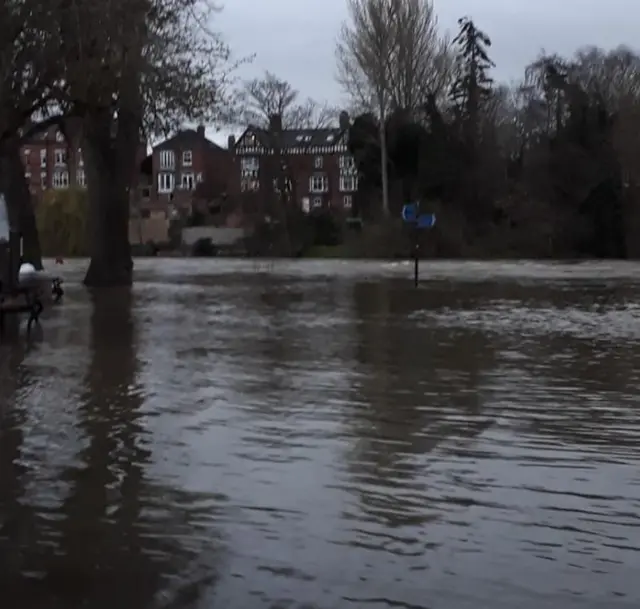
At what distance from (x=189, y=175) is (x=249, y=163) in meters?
17.9

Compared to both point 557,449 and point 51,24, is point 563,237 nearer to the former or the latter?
point 51,24

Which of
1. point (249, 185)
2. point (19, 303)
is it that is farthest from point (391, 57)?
point (19, 303)

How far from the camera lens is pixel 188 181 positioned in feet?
388

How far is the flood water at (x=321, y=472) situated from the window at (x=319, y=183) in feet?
312

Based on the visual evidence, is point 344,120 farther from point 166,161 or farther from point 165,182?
point 165,182

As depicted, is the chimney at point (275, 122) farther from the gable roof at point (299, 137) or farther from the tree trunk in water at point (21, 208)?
the tree trunk in water at point (21, 208)

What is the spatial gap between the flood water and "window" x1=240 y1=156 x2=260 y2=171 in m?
78.2

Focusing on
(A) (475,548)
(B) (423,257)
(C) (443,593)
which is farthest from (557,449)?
(B) (423,257)

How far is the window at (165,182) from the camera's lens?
12223 centimetres

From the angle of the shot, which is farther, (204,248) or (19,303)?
(204,248)

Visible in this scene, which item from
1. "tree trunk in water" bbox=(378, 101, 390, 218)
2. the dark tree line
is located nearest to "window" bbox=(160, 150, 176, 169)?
the dark tree line

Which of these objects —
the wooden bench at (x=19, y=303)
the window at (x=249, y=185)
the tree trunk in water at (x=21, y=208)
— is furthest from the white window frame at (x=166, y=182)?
the wooden bench at (x=19, y=303)

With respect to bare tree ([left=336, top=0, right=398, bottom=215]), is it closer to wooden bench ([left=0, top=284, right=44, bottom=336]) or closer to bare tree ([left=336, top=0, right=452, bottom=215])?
bare tree ([left=336, top=0, right=452, bottom=215])

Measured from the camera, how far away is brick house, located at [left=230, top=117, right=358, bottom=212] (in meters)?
83.9
